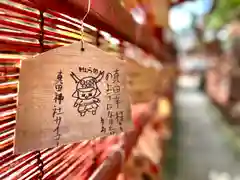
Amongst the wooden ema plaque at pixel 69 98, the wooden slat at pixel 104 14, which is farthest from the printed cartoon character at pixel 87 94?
the wooden slat at pixel 104 14

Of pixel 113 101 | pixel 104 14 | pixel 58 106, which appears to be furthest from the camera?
pixel 104 14

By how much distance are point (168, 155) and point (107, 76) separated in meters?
4.57

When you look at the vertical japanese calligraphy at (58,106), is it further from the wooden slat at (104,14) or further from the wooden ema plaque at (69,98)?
the wooden slat at (104,14)

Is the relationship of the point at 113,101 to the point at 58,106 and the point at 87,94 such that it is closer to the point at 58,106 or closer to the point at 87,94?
the point at 87,94

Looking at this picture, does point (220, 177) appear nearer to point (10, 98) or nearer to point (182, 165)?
point (182, 165)

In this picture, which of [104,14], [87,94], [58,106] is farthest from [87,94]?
[104,14]

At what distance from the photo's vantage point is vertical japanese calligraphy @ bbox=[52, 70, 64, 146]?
824 millimetres

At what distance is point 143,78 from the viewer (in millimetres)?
2525

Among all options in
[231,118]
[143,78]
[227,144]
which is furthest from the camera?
[231,118]

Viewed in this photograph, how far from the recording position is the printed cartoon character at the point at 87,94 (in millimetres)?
893

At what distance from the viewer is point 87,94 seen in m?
0.93

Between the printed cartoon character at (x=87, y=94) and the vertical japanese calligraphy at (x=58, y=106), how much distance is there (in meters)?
0.04

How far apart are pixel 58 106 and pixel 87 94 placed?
111mm

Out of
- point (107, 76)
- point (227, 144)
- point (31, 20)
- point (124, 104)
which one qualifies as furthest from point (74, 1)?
point (227, 144)
